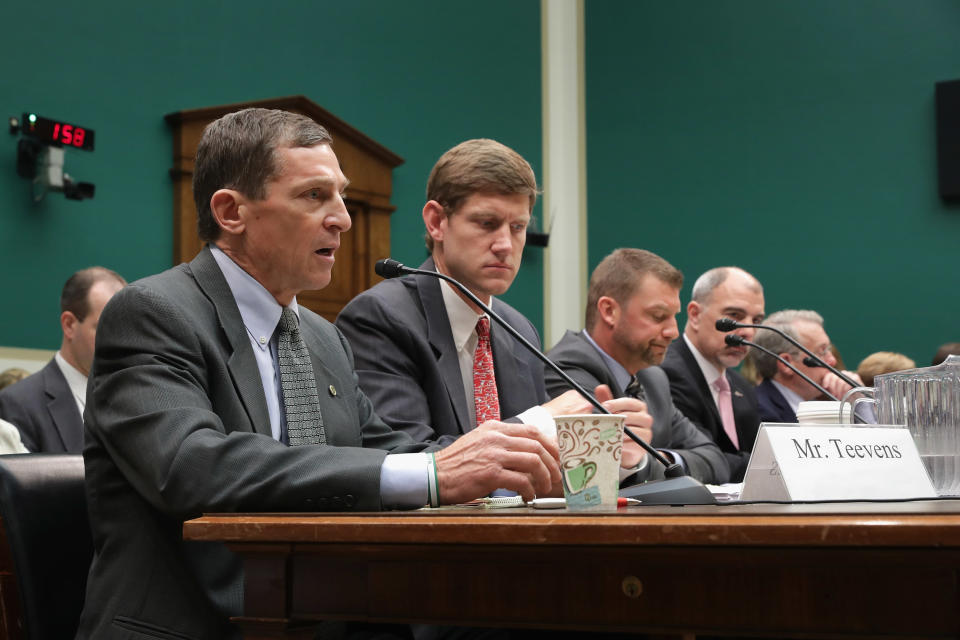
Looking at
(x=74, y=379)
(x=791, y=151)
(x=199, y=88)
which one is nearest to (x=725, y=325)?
(x=74, y=379)

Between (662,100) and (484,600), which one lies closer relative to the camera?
(484,600)

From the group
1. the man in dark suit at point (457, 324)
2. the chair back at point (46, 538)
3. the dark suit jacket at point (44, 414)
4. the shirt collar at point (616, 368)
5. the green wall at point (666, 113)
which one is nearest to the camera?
the chair back at point (46, 538)

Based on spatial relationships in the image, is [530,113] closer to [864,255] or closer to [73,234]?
[864,255]

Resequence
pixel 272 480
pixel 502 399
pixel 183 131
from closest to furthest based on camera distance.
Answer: pixel 272 480 < pixel 502 399 < pixel 183 131

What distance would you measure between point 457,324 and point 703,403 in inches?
75.2

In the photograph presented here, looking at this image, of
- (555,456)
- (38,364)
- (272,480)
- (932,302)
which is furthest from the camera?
(932,302)

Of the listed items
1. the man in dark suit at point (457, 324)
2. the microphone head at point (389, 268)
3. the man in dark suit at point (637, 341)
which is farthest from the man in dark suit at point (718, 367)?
the microphone head at point (389, 268)

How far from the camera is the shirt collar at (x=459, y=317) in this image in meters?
2.38

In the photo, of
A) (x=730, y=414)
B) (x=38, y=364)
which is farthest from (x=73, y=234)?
(x=730, y=414)

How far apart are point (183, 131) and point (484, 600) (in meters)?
4.78

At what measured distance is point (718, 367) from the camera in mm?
4461

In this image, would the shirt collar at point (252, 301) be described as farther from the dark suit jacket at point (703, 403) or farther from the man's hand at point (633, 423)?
the dark suit jacket at point (703, 403)

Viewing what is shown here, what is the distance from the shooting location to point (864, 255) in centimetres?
710

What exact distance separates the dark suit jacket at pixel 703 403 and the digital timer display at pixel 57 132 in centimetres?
288
